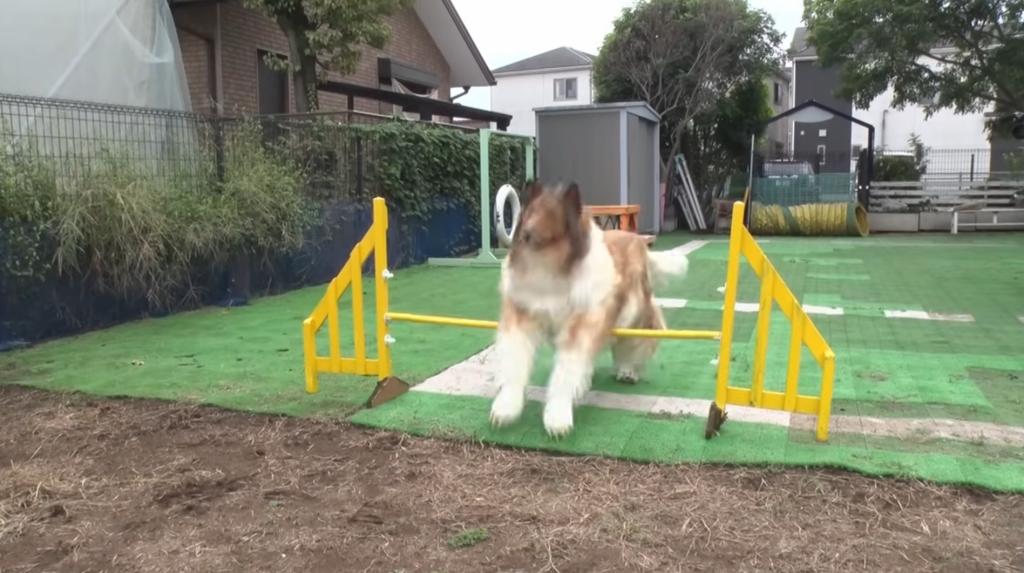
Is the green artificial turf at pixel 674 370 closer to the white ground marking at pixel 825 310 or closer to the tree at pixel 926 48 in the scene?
the white ground marking at pixel 825 310

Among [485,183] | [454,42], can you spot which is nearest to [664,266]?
[485,183]

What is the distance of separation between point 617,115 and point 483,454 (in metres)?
12.1

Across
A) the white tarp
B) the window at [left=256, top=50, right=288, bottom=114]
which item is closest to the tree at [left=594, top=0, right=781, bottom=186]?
the window at [left=256, top=50, right=288, bottom=114]

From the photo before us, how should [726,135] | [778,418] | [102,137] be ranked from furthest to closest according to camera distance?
1. [726,135]
2. [102,137]
3. [778,418]

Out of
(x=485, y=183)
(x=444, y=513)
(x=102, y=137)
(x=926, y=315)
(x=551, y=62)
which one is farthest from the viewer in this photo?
(x=551, y=62)

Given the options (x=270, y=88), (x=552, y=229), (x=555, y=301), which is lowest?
(x=555, y=301)

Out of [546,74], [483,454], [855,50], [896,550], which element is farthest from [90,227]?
[546,74]

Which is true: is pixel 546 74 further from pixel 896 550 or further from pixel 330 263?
pixel 896 550

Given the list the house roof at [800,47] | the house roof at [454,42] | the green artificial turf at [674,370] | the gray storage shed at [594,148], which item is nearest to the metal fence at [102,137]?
the green artificial turf at [674,370]

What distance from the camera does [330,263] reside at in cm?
997

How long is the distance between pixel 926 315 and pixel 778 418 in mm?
4013

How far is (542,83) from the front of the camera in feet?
151

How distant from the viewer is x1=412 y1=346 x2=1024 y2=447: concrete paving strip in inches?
159

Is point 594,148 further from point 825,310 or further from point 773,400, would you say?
point 773,400
